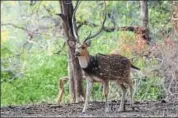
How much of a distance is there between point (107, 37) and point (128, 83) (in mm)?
8420

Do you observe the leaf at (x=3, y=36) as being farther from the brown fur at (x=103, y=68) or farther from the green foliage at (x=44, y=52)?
the brown fur at (x=103, y=68)

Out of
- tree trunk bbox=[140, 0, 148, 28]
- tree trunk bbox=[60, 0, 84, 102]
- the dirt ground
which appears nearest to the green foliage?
tree trunk bbox=[140, 0, 148, 28]

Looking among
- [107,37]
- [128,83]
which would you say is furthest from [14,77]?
[128,83]

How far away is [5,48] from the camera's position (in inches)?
819

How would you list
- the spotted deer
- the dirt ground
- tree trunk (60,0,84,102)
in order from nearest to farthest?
the dirt ground → the spotted deer → tree trunk (60,0,84,102)

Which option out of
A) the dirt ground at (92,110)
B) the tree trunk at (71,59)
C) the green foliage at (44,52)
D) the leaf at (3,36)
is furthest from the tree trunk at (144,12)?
the leaf at (3,36)

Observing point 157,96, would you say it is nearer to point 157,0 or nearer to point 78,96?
point 78,96

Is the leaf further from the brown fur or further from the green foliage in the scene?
the brown fur

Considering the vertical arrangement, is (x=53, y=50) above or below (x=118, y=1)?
below

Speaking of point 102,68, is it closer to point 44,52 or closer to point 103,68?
point 103,68

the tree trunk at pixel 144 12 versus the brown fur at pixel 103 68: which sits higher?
the tree trunk at pixel 144 12

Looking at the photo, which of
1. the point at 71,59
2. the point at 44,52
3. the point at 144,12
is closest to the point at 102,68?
the point at 71,59

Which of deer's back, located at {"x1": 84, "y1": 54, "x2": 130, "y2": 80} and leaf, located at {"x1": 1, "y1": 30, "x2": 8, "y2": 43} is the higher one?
leaf, located at {"x1": 1, "y1": 30, "x2": 8, "y2": 43}

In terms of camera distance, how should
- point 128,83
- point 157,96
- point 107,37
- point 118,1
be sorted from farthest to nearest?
point 118,1, point 107,37, point 157,96, point 128,83
